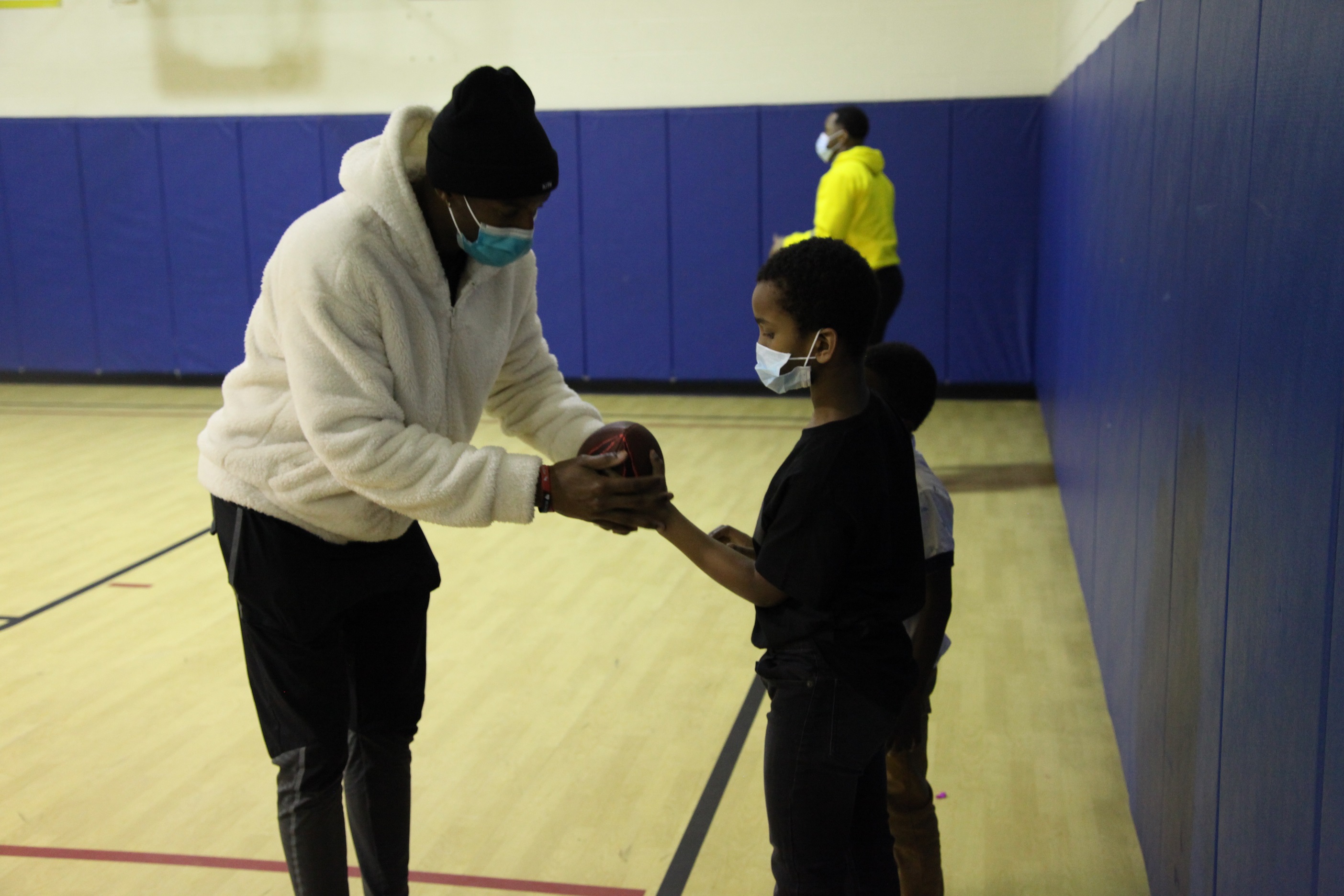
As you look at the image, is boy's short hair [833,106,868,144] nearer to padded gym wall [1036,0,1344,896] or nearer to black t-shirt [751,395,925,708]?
padded gym wall [1036,0,1344,896]

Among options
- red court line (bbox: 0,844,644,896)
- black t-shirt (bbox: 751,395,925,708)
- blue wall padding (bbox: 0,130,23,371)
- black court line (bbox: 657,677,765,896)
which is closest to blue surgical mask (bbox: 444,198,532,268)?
black t-shirt (bbox: 751,395,925,708)

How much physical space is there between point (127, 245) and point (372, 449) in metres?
8.21

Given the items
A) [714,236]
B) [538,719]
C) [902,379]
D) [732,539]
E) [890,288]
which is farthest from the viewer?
[714,236]

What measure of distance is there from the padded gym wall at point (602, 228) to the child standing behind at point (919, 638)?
5.72 meters

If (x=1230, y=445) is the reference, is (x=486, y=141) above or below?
→ above

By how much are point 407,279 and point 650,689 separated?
1878 millimetres

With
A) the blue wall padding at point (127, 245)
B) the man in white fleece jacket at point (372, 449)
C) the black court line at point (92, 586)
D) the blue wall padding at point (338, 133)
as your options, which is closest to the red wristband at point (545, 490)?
the man in white fleece jacket at point (372, 449)

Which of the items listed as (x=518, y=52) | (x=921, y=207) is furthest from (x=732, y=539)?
(x=518, y=52)

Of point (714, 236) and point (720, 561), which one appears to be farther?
point (714, 236)

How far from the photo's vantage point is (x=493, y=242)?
176 cm

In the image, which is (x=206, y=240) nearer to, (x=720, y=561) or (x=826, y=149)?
(x=826, y=149)

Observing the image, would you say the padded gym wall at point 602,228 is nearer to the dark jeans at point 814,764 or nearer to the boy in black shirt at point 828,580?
the boy in black shirt at point 828,580

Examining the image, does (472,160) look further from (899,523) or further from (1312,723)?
(1312,723)

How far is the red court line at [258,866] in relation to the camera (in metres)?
2.35
